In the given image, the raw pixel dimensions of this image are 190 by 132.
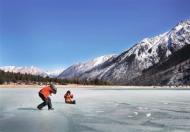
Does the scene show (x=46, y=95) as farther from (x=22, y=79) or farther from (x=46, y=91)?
(x=22, y=79)

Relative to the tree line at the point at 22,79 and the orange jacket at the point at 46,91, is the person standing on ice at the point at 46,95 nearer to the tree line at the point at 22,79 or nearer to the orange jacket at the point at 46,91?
the orange jacket at the point at 46,91

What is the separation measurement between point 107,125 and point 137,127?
136cm

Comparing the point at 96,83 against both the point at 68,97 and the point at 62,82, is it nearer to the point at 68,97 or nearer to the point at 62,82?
the point at 62,82

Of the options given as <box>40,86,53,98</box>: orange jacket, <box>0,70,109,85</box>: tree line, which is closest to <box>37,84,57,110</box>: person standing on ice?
<box>40,86,53,98</box>: orange jacket

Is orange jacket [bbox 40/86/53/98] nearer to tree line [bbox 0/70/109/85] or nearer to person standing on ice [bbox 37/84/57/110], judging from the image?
person standing on ice [bbox 37/84/57/110]

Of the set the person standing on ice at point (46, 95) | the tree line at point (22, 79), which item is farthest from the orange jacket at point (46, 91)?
the tree line at point (22, 79)

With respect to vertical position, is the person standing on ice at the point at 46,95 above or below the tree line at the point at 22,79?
below

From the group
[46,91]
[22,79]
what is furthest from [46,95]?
Result: [22,79]

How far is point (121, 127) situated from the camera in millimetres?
15109

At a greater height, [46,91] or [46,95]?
[46,91]

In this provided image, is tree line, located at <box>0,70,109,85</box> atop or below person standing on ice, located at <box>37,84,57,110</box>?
atop

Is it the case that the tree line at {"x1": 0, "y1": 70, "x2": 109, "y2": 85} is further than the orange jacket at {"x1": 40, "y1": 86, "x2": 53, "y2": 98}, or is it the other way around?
the tree line at {"x1": 0, "y1": 70, "x2": 109, "y2": 85}

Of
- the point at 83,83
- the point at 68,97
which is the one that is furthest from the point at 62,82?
the point at 68,97

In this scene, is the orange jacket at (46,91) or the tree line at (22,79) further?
the tree line at (22,79)
